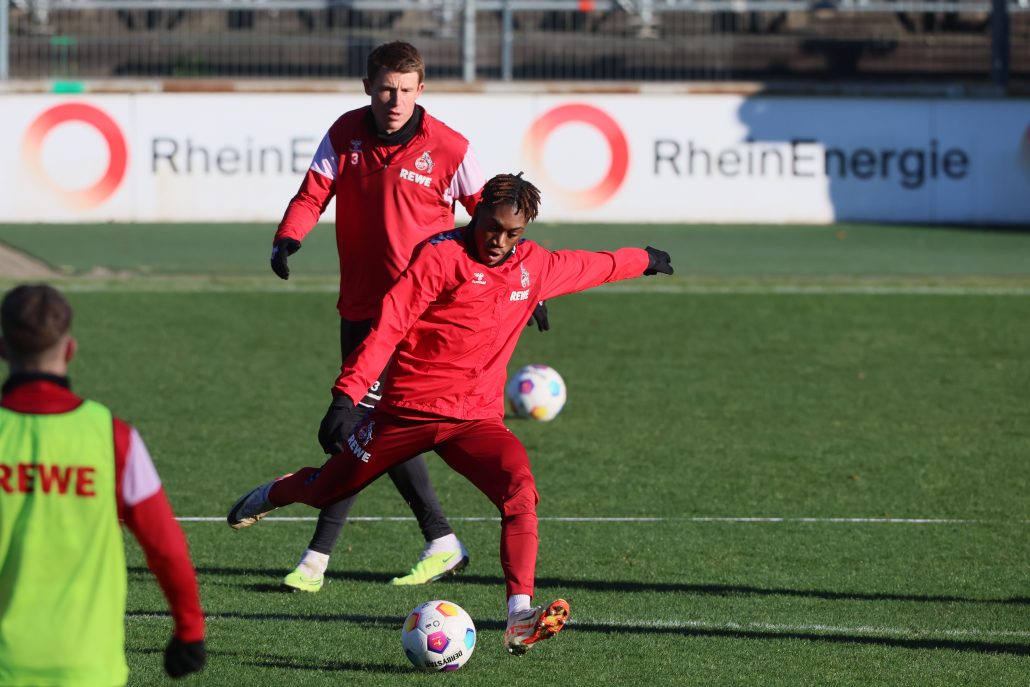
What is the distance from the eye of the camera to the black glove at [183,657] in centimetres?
389

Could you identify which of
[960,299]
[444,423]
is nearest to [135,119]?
[960,299]

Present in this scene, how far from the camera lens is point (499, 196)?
5.93 m

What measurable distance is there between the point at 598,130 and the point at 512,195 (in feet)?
46.7

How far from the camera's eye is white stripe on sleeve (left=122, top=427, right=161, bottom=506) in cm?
381

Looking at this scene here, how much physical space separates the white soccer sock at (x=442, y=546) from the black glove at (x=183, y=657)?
11.4 feet

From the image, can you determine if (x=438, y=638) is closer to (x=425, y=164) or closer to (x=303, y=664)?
(x=303, y=664)

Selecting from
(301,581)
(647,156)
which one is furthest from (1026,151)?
(301,581)

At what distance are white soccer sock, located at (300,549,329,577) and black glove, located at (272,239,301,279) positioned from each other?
1.24m

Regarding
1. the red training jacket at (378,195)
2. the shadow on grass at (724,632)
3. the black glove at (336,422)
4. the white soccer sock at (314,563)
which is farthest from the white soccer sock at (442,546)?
the black glove at (336,422)

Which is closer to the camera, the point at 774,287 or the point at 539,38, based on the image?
the point at 774,287

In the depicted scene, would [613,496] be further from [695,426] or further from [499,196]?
[499,196]

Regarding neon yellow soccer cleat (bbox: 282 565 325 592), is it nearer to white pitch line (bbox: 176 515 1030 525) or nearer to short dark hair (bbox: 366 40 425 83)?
white pitch line (bbox: 176 515 1030 525)

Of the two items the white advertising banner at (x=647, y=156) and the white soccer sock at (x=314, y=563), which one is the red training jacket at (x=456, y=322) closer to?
the white soccer sock at (x=314, y=563)

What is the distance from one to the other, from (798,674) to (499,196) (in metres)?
1.98
